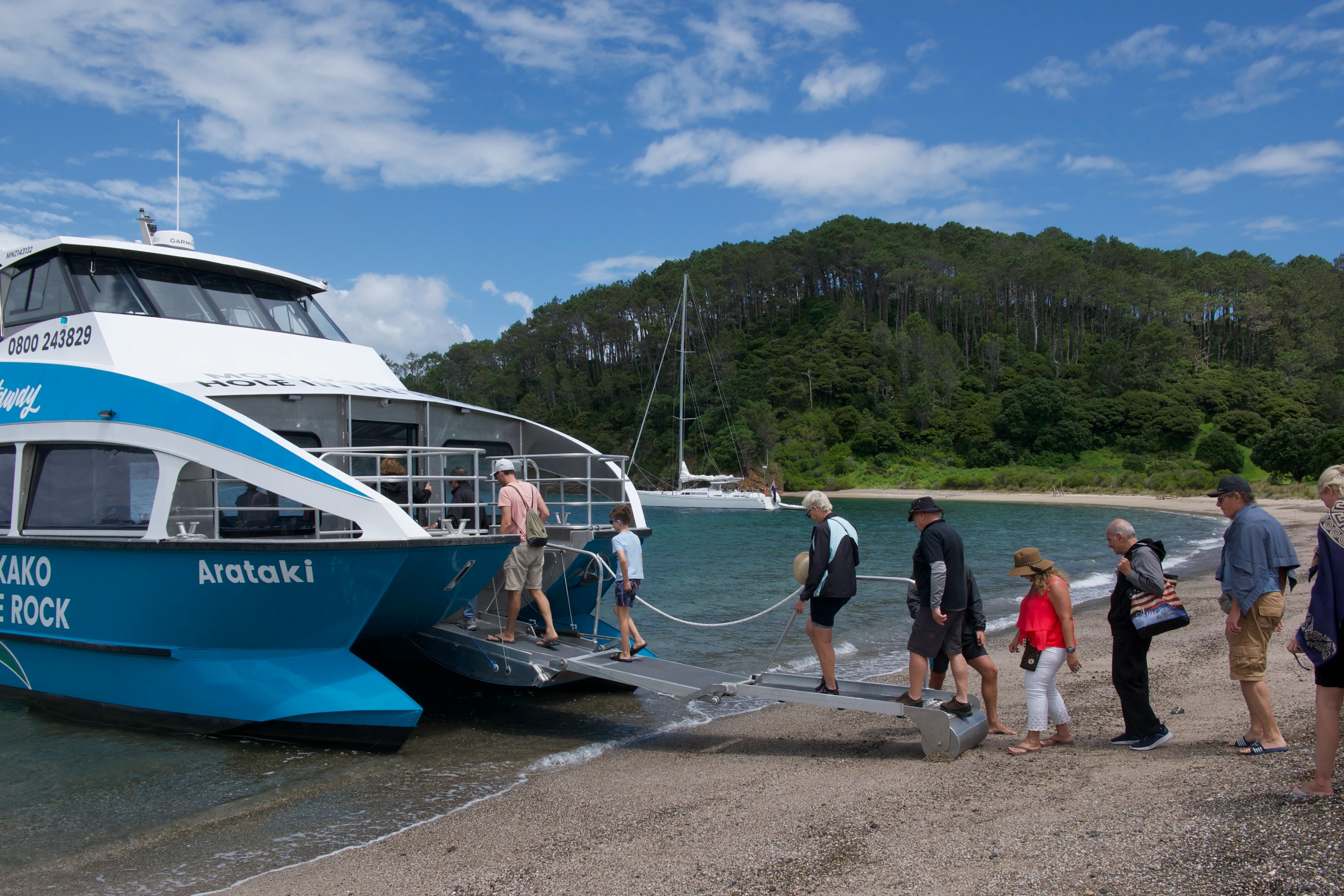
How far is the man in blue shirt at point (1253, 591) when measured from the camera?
16.1 ft

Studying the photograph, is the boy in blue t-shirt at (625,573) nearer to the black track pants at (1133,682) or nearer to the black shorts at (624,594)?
the black shorts at (624,594)

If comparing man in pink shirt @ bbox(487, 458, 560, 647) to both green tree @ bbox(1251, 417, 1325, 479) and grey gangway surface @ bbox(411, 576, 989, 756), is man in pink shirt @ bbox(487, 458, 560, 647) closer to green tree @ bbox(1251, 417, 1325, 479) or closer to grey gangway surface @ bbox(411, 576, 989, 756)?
grey gangway surface @ bbox(411, 576, 989, 756)

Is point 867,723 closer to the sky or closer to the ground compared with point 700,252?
closer to the ground

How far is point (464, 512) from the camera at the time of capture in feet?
28.2

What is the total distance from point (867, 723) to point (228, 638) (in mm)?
5520

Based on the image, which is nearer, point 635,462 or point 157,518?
point 157,518

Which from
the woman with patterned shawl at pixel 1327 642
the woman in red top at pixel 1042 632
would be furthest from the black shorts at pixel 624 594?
the woman with patterned shawl at pixel 1327 642

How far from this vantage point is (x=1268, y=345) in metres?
83.5

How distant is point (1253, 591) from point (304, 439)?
7565 millimetres

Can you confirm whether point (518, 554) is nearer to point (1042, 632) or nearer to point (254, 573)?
point (254, 573)

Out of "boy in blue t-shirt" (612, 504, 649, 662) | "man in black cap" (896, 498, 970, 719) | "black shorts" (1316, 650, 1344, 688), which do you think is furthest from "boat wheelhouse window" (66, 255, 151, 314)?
"black shorts" (1316, 650, 1344, 688)

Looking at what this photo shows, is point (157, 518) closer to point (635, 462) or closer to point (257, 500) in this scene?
point (257, 500)

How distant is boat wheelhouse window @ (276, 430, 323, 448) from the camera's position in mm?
7855

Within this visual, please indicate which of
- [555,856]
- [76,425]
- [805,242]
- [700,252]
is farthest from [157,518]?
[700,252]
